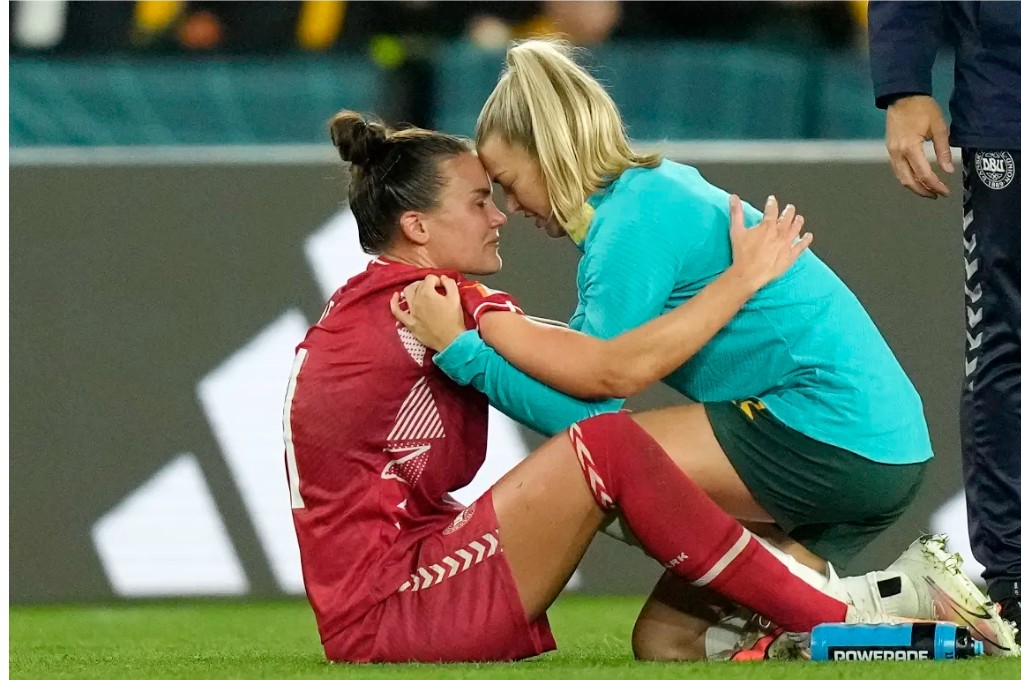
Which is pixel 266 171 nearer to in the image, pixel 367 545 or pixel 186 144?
pixel 186 144

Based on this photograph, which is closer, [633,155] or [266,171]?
[633,155]

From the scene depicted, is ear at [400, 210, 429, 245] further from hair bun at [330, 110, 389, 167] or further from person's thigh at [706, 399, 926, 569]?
person's thigh at [706, 399, 926, 569]

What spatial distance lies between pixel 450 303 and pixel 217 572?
5.27 feet

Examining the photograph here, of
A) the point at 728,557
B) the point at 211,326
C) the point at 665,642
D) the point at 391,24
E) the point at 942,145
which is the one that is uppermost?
the point at 942,145

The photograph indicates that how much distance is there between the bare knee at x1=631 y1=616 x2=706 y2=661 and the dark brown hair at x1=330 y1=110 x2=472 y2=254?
73cm

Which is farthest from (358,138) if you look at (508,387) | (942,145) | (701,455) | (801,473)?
(942,145)

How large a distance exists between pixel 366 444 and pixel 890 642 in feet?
2.57

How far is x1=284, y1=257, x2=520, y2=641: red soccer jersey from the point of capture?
7.50 ft

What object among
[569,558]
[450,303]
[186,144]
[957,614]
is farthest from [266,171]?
[957,614]

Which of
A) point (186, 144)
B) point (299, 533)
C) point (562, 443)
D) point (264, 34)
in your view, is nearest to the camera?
point (562, 443)

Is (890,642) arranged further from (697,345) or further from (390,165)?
(390,165)

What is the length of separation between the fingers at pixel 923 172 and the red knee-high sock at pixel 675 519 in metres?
0.70

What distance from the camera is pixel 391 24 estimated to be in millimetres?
4547

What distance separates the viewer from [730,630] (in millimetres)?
2475
